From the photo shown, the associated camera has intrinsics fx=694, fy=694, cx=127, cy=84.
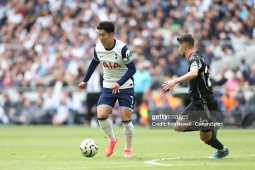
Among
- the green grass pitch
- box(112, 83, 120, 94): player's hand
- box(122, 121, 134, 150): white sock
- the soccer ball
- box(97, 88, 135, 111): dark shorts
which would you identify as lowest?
the green grass pitch

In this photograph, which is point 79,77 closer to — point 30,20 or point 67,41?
point 67,41

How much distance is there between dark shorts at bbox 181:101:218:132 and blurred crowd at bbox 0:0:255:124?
10.8m

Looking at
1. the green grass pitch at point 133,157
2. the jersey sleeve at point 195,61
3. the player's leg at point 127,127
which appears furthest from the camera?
the player's leg at point 127,127

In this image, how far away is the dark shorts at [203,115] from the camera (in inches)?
467

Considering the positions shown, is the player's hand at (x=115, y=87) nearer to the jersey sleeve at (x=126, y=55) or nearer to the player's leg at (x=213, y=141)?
the jersey sleeve at (x=126, y=55)

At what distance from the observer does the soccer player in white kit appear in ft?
41.1

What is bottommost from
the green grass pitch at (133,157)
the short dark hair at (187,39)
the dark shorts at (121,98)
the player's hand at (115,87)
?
the green grass pitch at (133,157)

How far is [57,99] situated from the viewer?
27422mm

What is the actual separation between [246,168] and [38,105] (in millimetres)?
17885

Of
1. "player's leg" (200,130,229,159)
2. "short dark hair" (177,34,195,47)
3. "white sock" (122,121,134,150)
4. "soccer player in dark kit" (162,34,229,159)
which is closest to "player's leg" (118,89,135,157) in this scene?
"white sock" (122,121,134,150)

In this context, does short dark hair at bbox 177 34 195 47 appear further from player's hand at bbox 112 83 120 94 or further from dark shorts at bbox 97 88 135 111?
dark shorts at bbox 97 88 135 111

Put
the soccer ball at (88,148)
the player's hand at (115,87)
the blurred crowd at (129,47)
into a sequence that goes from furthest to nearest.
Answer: the blurred crowd at (129,47)
the soccer ball at (88,148)
the player's hand at (115,87)

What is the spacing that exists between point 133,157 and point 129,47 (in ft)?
49.9

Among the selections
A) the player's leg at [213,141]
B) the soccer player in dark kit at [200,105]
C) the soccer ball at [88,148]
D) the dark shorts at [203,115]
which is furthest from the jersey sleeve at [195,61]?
the soccer ball at [88,148]
